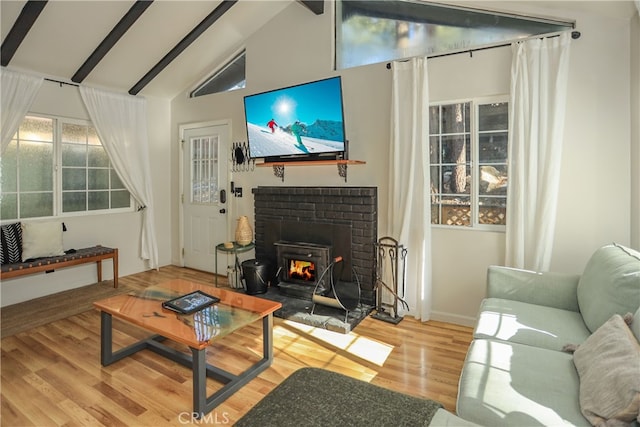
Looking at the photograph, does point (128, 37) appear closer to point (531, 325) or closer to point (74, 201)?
point (74, 201)

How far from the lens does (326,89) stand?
3.44 meters

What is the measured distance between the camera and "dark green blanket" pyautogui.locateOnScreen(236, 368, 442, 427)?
128 cm

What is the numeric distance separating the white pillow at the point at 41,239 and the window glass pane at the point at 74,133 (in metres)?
1.02

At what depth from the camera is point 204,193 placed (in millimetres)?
4992

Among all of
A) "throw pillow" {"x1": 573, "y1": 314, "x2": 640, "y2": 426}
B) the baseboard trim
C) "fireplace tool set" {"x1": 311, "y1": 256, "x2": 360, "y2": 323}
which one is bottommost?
the baseboard trim

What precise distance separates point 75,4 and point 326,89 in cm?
235

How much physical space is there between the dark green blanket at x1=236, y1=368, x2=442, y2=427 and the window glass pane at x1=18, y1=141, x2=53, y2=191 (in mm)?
3965

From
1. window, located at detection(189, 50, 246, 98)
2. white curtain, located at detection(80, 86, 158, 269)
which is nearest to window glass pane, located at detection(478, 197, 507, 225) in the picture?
window, located at detection(189, 50, 246, 98)

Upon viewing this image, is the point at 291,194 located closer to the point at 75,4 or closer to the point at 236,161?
the point at 236,161

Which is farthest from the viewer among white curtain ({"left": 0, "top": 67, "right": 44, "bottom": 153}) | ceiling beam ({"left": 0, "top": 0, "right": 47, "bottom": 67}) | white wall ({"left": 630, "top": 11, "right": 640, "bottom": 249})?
white curtain ({"left": 0, "top": 67, "right": 44, "bottom": 153})

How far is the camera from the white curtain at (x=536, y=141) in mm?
2729

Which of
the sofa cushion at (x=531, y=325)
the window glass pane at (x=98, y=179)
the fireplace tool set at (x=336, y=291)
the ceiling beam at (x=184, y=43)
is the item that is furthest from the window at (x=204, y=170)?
the sofa cushion at (x=531, y=325)

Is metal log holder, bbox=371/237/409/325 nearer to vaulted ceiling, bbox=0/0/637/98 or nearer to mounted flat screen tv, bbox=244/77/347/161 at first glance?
mounted flat screen tv, bbox=244/77/347/161

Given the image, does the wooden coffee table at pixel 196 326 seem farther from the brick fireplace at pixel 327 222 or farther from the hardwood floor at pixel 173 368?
the brick fireplace at pixel 327 222
